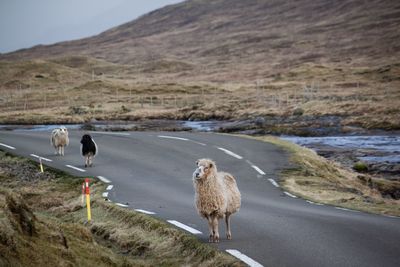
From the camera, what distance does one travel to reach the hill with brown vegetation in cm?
5991

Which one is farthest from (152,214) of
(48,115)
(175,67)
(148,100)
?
(175,67)

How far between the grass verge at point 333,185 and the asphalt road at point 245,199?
0.64 meters

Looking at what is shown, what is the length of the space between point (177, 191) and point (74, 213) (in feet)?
11.5

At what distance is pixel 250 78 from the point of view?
393 feet

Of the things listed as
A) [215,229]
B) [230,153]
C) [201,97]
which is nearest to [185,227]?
[215,229]

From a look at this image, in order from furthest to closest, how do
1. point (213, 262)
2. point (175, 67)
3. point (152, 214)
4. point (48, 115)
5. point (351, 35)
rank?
point (351, 35) < point (175, 67) < point (48, 115) < point (152, 214) < point (213, 262)

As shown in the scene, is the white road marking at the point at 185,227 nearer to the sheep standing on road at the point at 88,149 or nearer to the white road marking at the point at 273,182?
the white road marking at the point at 273,182

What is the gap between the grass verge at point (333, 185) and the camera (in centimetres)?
1694

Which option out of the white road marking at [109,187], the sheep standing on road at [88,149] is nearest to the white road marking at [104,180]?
the white road marking at [109,187]

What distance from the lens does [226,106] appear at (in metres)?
63.1

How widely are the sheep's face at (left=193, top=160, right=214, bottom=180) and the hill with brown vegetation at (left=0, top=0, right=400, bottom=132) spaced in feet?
117

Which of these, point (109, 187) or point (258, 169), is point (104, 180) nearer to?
point (109, 187)

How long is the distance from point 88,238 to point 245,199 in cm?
610

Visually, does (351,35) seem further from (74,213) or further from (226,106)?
(74,213)
